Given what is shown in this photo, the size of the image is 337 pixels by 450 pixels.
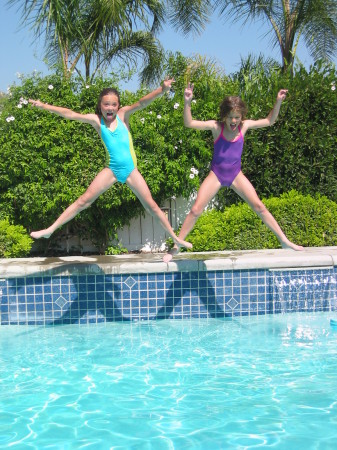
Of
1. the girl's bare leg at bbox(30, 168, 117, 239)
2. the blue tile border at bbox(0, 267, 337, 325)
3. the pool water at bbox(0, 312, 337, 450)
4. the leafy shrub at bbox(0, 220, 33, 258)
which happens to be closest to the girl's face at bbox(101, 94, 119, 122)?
the girl's bare leg at bbox(30, 168, 117, 239)

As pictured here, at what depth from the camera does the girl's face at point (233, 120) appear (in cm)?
542

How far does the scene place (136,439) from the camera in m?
3.47

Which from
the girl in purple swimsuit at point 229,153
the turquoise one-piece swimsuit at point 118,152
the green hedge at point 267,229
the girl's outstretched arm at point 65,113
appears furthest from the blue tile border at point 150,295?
the girl's outstretched arm at point 65,113

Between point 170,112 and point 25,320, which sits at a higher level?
point 170,112

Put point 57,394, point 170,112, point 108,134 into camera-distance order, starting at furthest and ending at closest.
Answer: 1. point 170,112
2. point 108,134
3. point 57,394

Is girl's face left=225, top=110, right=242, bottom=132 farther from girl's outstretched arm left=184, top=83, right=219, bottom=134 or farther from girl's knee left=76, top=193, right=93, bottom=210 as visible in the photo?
girl's knee left=76, top=193, right=93, bottom=210

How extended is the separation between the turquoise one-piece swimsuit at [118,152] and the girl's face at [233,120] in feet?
3.33

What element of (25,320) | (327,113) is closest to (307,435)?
(25,320)

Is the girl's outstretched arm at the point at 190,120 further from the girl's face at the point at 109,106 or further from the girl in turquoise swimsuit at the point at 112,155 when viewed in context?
the girl's face at the point at 109,106

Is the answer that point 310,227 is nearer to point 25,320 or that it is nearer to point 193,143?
point 193,143

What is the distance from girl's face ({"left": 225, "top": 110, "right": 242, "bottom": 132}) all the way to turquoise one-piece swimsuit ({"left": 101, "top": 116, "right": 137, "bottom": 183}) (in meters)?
1.02

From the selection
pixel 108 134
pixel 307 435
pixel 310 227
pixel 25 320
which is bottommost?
pixel 307 435

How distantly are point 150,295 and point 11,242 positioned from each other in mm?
2567

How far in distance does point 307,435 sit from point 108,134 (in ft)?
10.7
